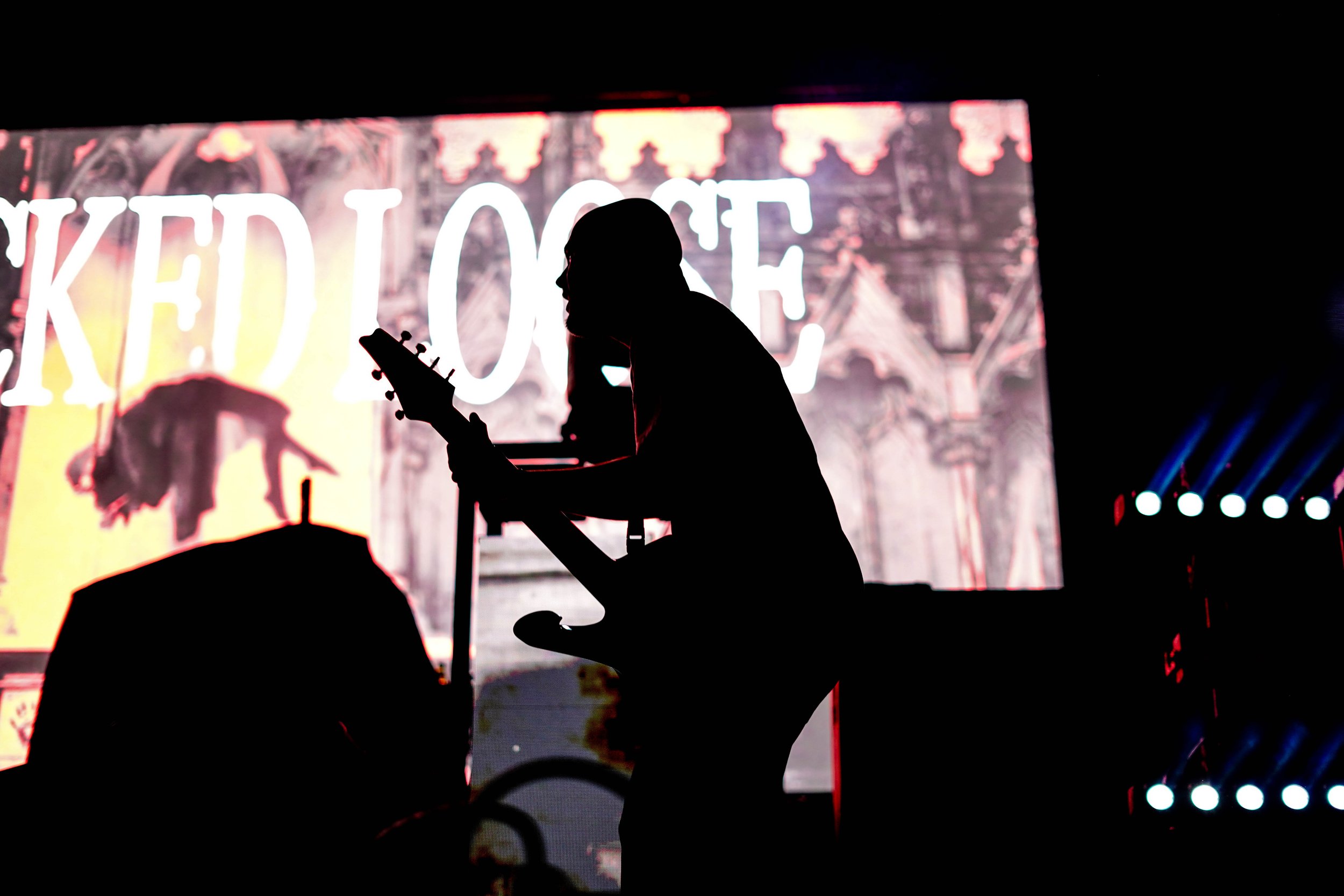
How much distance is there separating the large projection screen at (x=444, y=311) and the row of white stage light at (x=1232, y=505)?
5.58ft

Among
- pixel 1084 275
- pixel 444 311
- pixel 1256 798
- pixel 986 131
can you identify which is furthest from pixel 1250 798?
pixel 986 131

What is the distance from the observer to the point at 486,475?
61.1 inches

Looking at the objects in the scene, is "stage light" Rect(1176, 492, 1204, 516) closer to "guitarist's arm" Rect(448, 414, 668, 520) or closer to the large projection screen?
"guitarist's arm" Rect(448, 414, 668, 520)

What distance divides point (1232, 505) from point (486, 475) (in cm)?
158

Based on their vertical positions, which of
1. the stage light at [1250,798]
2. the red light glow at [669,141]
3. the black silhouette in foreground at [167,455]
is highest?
the red light glow at [669,141]

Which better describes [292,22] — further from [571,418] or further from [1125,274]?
[1125,274]

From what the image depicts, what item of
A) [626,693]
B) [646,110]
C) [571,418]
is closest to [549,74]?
[646,110]

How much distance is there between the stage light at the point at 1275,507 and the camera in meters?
2.00

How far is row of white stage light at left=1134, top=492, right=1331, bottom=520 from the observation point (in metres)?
1.99

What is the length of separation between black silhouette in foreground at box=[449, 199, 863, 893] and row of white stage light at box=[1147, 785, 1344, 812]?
1.07 metres

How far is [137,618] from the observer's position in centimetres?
210

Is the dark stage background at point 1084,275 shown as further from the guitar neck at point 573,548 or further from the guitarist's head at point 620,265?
the guitarist's head at point 620,265

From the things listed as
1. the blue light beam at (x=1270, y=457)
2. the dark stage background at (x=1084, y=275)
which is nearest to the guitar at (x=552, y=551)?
the dark stage background at (x=1084, y=275)

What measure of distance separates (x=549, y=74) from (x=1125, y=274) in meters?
1.99
